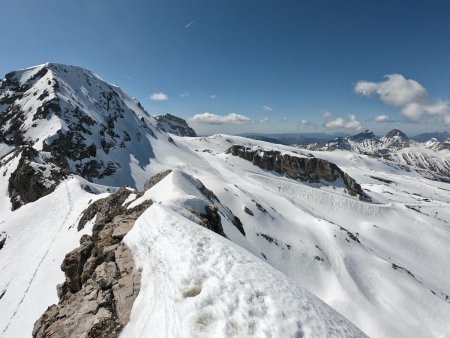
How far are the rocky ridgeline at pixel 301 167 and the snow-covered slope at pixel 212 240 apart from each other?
2.76ft

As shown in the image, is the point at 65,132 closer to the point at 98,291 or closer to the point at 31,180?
the point at 31,180

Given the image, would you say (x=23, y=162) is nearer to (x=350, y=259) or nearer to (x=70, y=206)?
(x=70, y=206)

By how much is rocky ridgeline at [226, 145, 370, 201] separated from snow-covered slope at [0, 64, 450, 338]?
33.1 inches

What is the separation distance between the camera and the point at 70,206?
45719mm

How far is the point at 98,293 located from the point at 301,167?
178476 mm

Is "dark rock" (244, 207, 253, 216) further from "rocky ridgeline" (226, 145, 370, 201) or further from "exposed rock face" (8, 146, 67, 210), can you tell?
"rocky ridgeline" (226, 145, 370, 201)

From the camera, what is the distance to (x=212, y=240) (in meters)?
13.4

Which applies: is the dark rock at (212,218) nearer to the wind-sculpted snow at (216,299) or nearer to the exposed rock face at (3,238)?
the wind-sculpted snow at (216,299)

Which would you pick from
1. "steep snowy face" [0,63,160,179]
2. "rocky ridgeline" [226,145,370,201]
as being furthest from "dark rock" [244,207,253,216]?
"rocky ridgeline" [226,145,370,201]

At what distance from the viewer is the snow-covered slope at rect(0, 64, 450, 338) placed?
10.0 m

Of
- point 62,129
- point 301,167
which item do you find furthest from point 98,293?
point 301,167

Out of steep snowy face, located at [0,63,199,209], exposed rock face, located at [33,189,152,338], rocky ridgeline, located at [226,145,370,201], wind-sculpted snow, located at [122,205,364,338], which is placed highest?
steep snowy face, located at [0,63,199,209]

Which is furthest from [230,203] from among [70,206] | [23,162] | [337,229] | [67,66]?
[67,66]

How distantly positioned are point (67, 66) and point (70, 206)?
141687 millimetres
